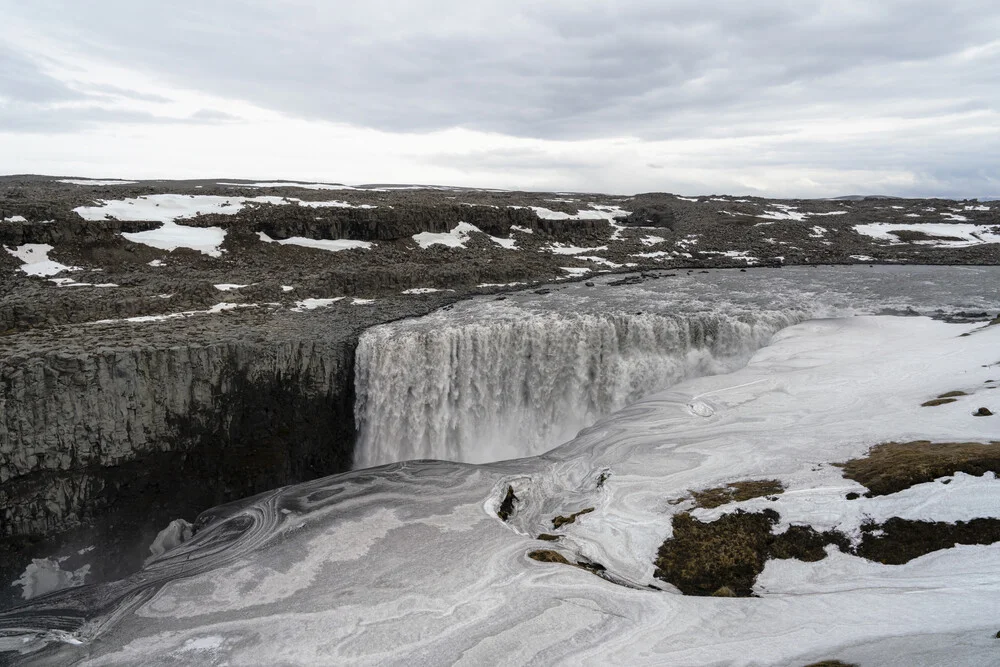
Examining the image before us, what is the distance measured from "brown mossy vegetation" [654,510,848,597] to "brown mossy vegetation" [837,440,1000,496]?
2238 mm

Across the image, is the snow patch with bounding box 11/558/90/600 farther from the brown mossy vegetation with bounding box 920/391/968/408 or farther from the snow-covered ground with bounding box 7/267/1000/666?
the brown mossy vegetation with bounding box 920/391/968/408

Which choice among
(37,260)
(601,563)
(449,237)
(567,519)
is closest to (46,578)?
(567,519)

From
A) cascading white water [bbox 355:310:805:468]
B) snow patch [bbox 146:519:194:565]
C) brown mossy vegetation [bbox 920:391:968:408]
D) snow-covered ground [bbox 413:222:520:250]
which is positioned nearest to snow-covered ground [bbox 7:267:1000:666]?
brown mossy vegetation [bbox 920:391:968:408]

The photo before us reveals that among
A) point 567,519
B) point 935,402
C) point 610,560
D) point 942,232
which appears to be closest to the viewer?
point 610,560

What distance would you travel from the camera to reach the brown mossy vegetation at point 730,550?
13.2 metres

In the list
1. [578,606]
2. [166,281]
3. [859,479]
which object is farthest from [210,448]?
[859,479]

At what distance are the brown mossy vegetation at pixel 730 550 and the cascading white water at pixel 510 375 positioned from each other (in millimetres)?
12343

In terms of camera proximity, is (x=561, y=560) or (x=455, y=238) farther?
(x=455, y=238)

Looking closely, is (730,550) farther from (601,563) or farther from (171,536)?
(171,536)

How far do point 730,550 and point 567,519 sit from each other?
182 inches

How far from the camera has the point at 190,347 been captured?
892 inches

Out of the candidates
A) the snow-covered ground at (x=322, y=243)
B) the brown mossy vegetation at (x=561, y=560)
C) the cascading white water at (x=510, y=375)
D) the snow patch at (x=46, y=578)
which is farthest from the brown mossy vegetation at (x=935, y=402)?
the snow-covered ground at (x=322, y=243)

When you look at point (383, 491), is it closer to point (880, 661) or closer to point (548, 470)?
point (548, 470)

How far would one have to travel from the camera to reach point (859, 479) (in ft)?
49.3
